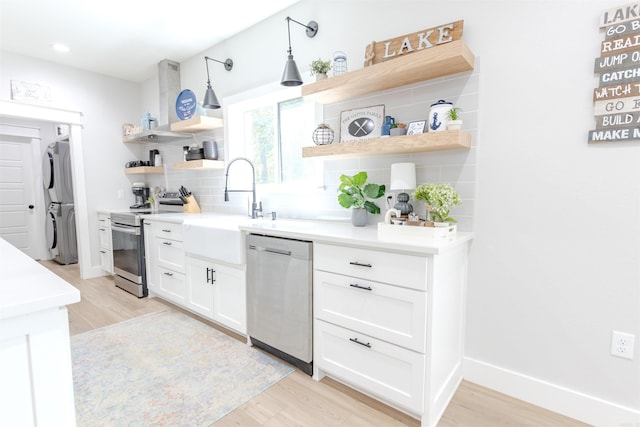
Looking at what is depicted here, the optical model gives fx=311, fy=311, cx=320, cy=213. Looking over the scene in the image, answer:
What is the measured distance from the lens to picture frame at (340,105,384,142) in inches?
86.7

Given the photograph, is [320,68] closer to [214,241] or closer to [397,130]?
[397,130]

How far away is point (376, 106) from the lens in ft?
7.24

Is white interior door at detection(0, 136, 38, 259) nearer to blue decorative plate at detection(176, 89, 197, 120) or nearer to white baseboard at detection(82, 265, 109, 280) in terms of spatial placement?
white baseboard at detection(82, 265, 109, 280)

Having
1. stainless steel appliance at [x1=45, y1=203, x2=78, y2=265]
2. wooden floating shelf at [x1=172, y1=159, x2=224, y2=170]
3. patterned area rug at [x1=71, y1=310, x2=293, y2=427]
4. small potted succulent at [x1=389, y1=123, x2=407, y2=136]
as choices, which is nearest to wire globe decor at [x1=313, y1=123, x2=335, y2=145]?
small potted succulent at [x1=389, y1=123, x2=407, y2=136]

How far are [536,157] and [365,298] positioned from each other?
1.20 meters

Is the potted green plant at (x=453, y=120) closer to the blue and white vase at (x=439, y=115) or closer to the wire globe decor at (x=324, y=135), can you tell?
the blue and white vase at (x=439, y=115)

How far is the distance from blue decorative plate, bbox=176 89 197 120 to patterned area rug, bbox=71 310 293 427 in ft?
7.53

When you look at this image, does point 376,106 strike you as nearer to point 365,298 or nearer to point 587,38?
point 587,38

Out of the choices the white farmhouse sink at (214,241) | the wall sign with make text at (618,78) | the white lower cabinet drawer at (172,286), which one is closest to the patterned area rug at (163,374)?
the white lower cabinet drawer at (172,286)

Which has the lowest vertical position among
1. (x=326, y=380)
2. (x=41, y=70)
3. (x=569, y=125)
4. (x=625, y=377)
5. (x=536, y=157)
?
(x=326, y=380)

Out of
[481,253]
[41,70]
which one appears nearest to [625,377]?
[481,253]

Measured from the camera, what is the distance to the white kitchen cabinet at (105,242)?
3.95 meters

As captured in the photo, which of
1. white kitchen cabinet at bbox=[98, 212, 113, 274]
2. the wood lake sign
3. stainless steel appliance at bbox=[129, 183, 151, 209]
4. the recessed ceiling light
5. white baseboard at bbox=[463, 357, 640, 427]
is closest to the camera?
white baseboard at bbox=[463, 357, 640, 427]

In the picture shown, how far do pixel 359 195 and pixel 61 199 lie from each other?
518 centimetres
